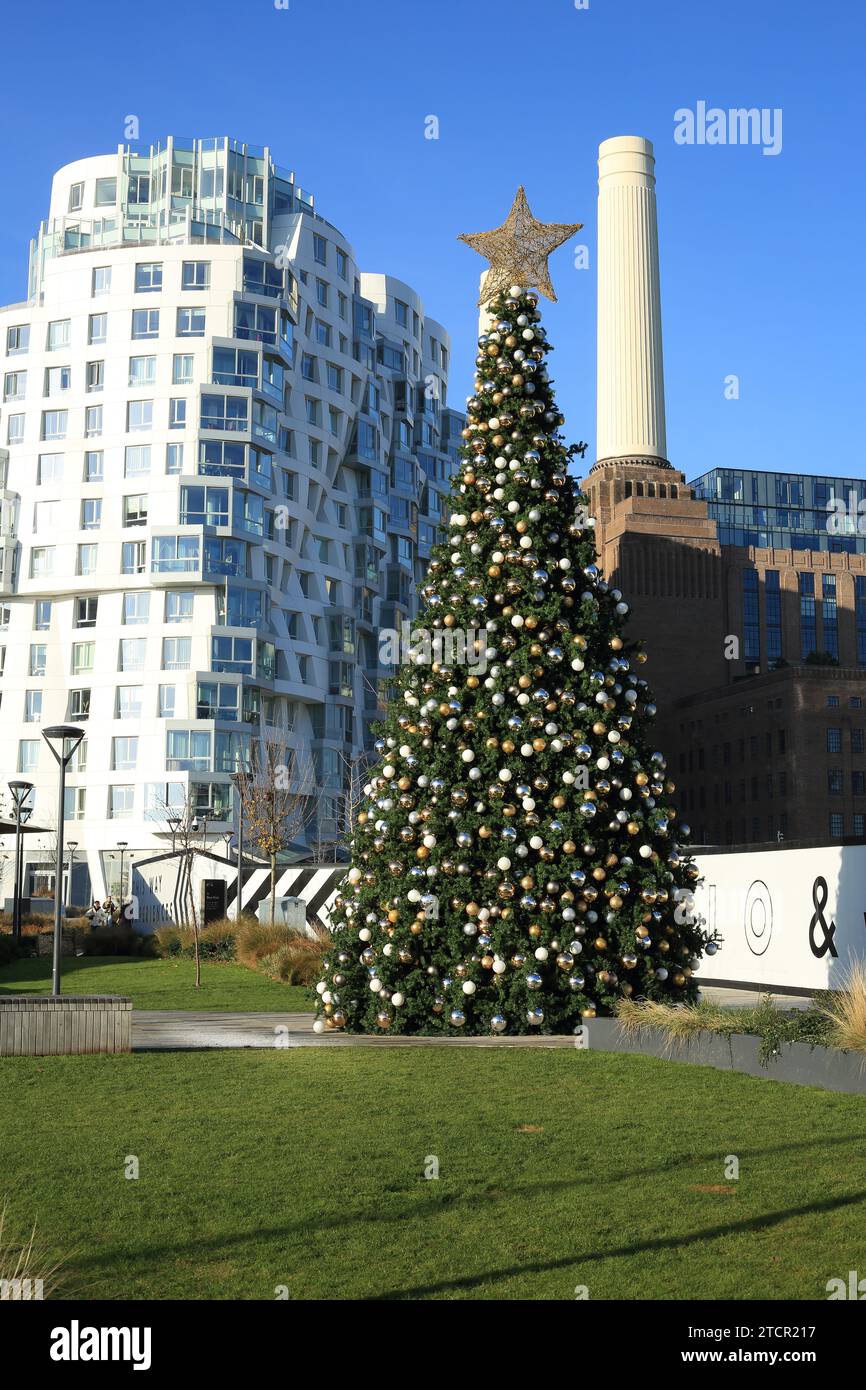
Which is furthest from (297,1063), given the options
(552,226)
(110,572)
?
(110,572)

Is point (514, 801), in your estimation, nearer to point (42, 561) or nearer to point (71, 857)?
point (71, 857)

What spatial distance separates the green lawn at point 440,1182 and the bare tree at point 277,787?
39.9m

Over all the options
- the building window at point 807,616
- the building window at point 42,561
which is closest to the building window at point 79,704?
the building window at point 42,561

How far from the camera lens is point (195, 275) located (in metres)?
79.4

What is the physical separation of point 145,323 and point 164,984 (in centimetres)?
5747

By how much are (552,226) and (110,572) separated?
62.4m

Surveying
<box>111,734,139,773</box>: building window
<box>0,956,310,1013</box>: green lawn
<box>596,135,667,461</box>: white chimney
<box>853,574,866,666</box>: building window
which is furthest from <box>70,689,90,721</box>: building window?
<box>853,574,866,666</box>: building window

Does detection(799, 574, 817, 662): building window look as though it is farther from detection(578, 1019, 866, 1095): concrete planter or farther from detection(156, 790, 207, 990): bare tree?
detection(578, 1019, 866, 1095): concrete planter

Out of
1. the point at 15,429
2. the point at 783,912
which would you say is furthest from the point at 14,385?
the point at 783,912

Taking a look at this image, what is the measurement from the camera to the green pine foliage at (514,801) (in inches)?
641

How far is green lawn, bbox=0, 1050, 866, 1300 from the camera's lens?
6.55 metres

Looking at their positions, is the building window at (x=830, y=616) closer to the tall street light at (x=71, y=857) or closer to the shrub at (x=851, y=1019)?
the tall street light at (x=71, y=857)

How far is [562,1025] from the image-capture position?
16438 millimetres
